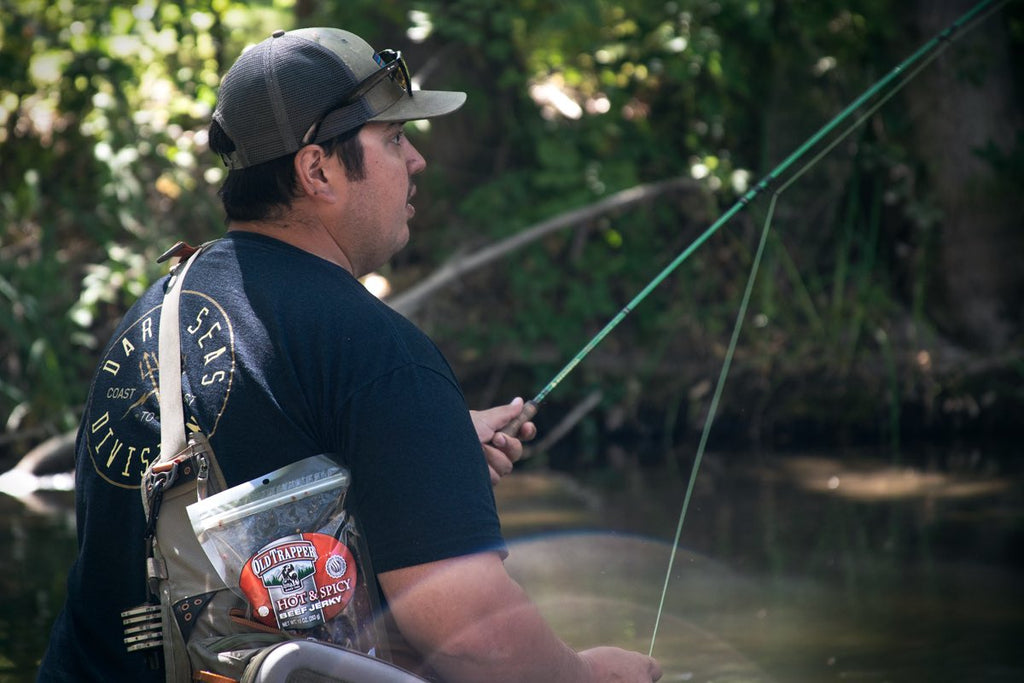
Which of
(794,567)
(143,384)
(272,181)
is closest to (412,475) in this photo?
(143,384)

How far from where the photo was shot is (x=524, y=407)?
2283mm

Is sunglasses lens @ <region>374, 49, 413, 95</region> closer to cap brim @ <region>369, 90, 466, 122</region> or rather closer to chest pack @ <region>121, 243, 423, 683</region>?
cap brim @ <region>369, 90, 466, 122</region>

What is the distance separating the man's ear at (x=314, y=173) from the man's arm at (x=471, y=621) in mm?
567

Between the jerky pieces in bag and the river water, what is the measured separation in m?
1.71

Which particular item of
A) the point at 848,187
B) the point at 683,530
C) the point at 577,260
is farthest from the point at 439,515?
the point at 848,187

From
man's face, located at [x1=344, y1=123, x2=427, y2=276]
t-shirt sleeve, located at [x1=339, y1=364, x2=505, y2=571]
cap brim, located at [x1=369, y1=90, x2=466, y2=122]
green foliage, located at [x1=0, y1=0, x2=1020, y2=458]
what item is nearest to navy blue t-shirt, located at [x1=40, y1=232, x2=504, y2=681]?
t-shirt sleeve, located at [x1=339, y1=364, x2=505, y2=571]

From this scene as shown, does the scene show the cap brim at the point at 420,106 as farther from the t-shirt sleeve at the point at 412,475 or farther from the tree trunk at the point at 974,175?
the tree trunk at the point at 974,175

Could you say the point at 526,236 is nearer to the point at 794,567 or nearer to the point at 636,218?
the point at 636,218

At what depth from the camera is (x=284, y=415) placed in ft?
5.26

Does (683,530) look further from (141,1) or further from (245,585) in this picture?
(141,1)

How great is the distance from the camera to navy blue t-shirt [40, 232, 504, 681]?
1.57 meters

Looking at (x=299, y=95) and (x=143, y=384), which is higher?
(x=299, y=95)

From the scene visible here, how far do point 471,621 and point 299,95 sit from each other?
77 cm

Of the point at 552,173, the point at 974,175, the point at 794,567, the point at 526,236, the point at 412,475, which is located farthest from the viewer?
the point at 552,173
